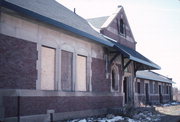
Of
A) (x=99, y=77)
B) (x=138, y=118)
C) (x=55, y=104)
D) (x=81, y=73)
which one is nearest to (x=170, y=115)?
(x=138, y=118)

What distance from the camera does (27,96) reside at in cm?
922

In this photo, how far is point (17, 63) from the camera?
884 cm

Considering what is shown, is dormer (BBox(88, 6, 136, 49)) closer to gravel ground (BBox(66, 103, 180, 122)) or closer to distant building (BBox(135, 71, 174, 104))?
gravel ground (BBox(66, 103, 180, 122))

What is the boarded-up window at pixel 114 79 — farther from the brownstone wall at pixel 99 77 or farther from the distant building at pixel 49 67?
the brownstone wall at pixel 99 77

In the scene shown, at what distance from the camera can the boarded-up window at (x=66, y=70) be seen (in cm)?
1140

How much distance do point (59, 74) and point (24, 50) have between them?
2.30 m

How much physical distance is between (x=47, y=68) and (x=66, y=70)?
135cm

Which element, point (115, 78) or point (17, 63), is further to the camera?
point (115, 78)

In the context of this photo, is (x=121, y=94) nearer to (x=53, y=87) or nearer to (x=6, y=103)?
(x=53, y=87)

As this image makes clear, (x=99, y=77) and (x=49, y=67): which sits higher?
(x=49, y=67)

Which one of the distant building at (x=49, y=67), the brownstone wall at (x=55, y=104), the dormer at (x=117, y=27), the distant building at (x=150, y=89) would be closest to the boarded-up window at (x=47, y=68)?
the distant building at (x=49, y=67)

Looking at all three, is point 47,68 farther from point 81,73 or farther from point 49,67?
point 81,73

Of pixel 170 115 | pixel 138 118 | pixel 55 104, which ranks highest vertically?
pixel 55 104

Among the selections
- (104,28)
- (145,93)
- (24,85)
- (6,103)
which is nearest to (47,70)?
(24,85)
